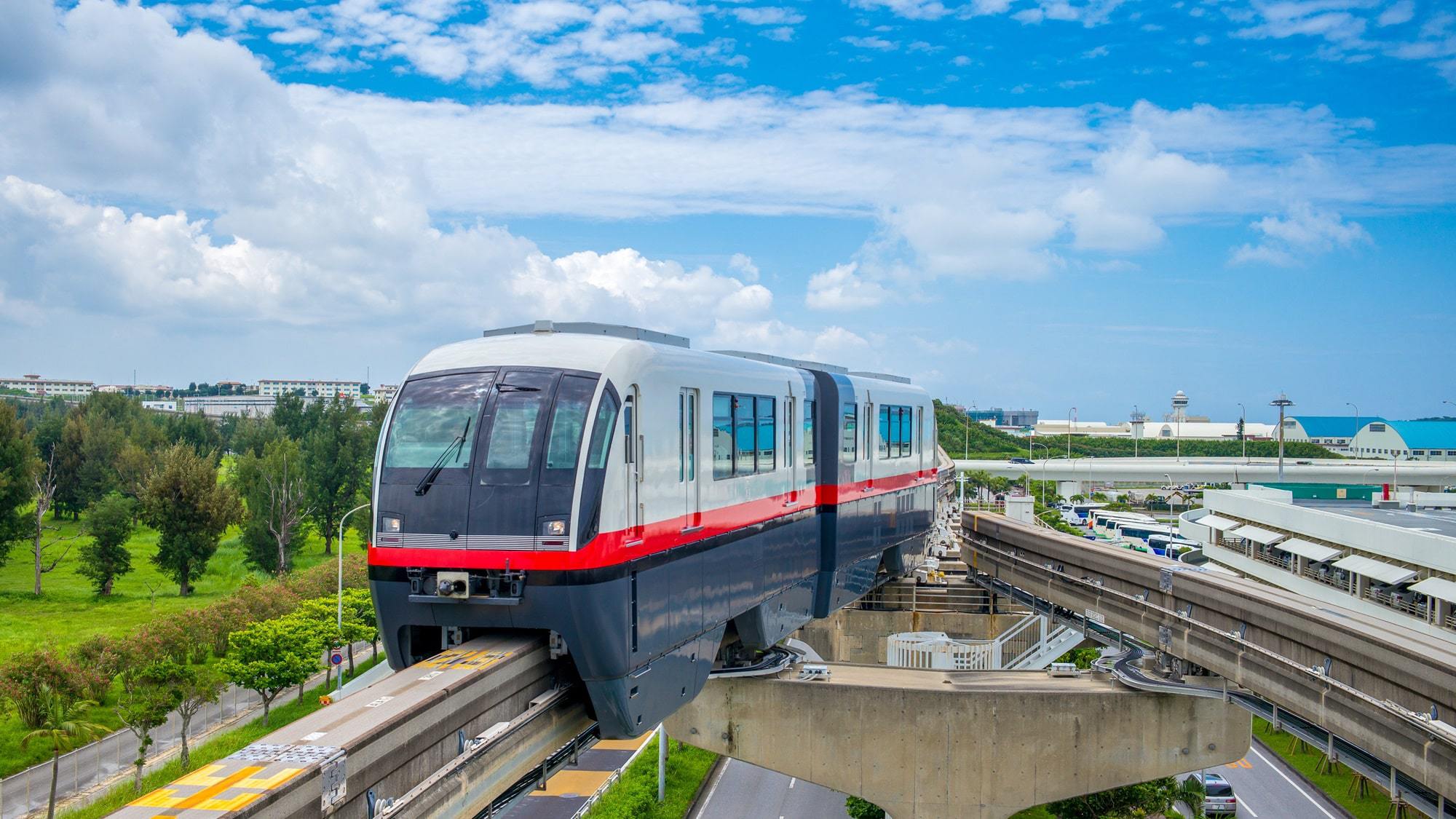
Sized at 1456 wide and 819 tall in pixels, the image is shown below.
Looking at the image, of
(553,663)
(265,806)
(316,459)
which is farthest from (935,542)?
(316,459)

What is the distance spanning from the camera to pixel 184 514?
55844 millimetres

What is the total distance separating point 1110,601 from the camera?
2147 cm

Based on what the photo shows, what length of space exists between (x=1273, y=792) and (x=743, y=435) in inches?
1032

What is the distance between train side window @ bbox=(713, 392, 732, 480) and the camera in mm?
13586

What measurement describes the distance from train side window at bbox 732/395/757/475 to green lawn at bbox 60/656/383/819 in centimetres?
1175

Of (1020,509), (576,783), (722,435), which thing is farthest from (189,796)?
(1020,509)

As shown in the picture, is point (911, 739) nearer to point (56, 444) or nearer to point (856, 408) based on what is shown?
point (856, 408)

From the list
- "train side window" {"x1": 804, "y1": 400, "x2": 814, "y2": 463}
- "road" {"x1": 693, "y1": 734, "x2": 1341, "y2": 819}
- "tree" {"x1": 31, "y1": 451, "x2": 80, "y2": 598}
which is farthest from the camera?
"tree" {"x1": 31, "y1": 451, "x2": 80, "y2": 598}

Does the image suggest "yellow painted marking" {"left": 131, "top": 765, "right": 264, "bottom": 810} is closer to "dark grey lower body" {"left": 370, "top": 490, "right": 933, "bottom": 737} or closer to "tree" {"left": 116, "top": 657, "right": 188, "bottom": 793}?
"dark grey lower body" {"left": 370, "top": 490, "right": 933, "bottom": 737}

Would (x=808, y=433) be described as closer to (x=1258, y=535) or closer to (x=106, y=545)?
(x=1258, y=535)

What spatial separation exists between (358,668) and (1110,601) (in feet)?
108

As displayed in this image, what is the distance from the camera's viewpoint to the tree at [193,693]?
31.6m

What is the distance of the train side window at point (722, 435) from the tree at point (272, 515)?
51.2 m

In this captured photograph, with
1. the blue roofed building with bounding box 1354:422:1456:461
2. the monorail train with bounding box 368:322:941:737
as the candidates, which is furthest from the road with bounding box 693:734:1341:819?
the blue roofed building with bounding box 1354:422:1456:461
